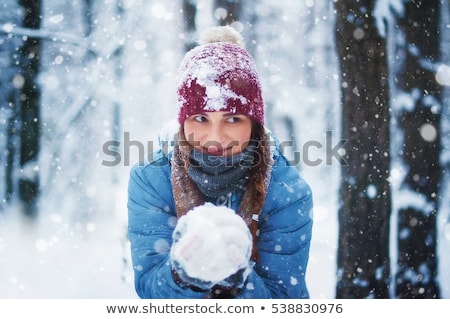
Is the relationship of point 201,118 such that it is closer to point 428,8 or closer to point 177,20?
point 177,20

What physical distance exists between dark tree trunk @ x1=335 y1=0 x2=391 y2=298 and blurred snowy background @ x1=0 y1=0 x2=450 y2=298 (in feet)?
0.11

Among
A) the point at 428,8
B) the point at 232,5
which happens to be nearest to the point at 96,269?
the point at 232,5

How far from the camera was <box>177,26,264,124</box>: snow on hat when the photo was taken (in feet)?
3.28

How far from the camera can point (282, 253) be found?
1.10 m

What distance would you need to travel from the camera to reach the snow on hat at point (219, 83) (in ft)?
3.28

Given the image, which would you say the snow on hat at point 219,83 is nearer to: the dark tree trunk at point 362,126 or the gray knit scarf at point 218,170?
the gray knit scarf at point 218,170

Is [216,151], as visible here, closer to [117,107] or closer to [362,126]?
[117,107]

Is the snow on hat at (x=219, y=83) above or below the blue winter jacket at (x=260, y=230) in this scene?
above

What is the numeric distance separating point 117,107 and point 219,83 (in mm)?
377

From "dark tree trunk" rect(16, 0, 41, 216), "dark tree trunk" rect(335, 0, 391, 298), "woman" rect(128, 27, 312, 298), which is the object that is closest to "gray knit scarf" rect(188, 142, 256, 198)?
"woman" rect(128, 27, 312, 298)

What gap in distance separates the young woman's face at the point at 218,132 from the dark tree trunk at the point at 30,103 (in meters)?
0.49

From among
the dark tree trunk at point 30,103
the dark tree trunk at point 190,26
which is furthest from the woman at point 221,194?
the dark tree trunk at point 30,103

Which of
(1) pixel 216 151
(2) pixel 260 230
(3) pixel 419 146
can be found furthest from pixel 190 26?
(3) pixel 419 146
